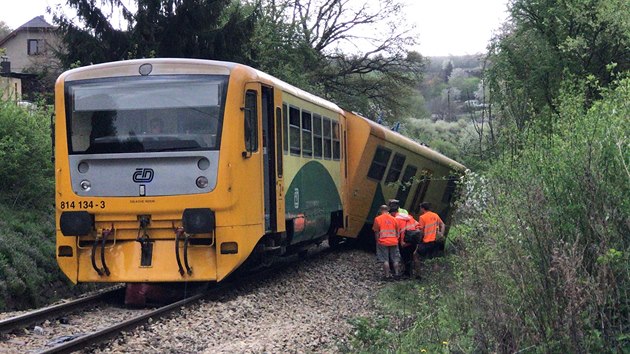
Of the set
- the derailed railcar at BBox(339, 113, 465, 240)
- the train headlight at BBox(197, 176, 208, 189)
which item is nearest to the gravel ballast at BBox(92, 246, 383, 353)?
the train headlight at BBox(197, 176, 208, 189)

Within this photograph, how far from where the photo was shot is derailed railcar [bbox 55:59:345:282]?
11047mm

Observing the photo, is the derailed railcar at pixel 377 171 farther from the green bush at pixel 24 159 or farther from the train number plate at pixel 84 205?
the train number plate at pixel 84 205

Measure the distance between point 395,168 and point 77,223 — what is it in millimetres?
10042

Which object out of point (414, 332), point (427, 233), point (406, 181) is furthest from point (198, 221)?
point (406, 181)

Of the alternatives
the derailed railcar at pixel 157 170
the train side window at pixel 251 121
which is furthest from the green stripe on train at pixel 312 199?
the derailed railcar at pixel 157 170

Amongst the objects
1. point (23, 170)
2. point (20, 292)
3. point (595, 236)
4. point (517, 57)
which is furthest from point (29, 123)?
point (595, 236)

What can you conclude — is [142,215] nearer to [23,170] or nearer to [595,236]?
[595,236]

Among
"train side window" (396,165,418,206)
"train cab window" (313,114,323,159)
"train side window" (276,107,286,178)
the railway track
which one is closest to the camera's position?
the railway track

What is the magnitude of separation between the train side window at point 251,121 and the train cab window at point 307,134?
8.36 ft

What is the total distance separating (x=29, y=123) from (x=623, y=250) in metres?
13.3

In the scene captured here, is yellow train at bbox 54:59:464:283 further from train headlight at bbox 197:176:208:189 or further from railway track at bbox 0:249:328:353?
railway track at bbox 0:249:328:353

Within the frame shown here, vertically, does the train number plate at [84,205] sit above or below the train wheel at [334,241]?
above

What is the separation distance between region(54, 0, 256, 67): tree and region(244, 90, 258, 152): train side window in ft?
43.8

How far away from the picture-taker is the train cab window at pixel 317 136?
15.1 m
